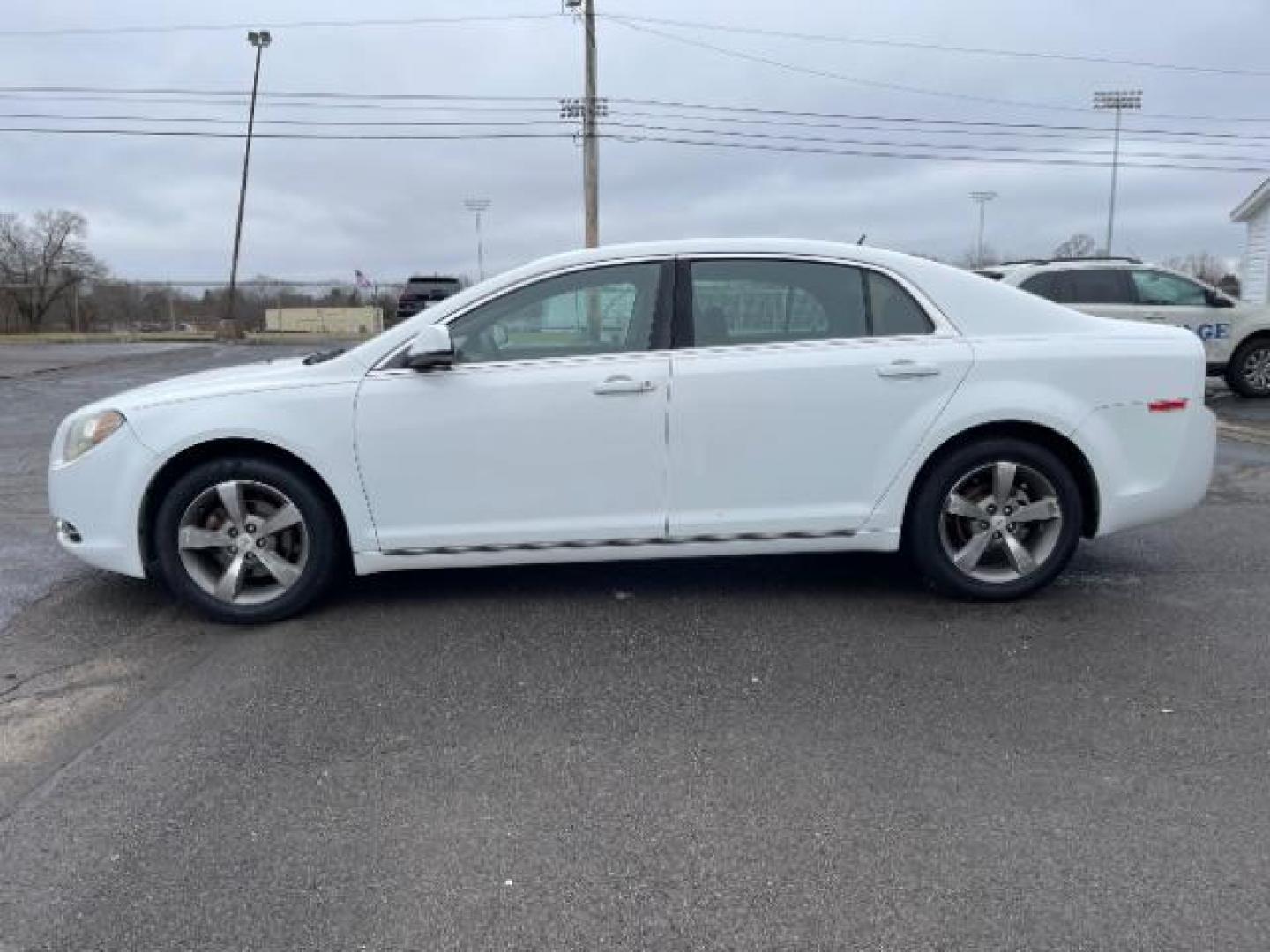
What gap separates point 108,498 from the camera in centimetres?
441

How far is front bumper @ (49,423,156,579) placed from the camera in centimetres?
438

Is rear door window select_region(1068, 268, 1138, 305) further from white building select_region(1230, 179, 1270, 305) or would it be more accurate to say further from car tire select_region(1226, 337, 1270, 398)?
white building select_region(1230, 179, 1270, 305)

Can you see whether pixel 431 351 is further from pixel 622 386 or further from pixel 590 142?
pixel 590 142

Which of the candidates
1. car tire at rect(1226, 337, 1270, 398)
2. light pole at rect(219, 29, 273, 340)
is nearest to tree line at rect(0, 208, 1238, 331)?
light pole at rect(219, 29, 273, 340)

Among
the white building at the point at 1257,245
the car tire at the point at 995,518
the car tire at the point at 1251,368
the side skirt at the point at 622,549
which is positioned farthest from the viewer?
the white building at the point at 1257,245

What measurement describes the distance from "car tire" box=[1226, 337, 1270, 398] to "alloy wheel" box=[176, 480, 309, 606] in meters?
13.7

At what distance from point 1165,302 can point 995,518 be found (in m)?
10.8

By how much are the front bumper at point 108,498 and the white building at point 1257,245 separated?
2773 cm

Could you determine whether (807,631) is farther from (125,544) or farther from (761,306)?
(125,544)

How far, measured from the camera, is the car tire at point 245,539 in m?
4.41

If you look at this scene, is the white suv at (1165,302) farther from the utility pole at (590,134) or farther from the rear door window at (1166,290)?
the utility pole at (590,134)

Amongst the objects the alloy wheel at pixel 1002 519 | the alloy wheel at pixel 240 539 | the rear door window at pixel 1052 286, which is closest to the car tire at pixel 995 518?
the alloy wheel at pixel 1002 519

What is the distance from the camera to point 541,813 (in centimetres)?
294

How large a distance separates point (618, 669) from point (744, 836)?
49.1 inches
